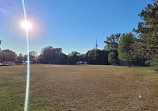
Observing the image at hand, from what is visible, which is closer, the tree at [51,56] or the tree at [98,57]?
the tree at [98,57]

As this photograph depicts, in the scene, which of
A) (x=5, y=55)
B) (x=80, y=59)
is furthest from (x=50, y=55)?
(x=5, y=55)

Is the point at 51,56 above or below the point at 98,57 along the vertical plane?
above

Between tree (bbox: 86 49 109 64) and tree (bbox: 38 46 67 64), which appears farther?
tree (bbox: 38 46 67 64)

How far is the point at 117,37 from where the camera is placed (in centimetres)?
5231

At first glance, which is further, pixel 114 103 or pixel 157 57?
pixel 157 57

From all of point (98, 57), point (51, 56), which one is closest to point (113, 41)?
point (98, 57)

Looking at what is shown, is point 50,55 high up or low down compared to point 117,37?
down

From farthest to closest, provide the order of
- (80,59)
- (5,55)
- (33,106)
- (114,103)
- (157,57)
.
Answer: (80,59)
(5,55)
(157,57)
(114,103)
(33,106)

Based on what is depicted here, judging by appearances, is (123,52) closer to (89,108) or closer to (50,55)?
(89,108)

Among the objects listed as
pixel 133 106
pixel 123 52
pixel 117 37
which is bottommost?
pixel 133 106

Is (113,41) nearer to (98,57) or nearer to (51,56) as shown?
(98,57)

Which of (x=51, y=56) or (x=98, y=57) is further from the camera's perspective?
(x=51, y=56)

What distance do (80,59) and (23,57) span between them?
2892 centimetres

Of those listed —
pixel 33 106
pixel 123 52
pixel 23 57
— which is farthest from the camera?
pixel 23 57
